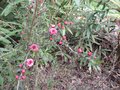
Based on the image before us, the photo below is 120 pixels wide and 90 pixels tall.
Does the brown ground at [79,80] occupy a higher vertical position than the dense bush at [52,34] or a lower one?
lower

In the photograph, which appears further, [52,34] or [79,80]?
[79,80]

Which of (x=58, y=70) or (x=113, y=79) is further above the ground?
(x=58, y=70)

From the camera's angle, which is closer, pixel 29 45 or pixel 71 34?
pixel 29 45

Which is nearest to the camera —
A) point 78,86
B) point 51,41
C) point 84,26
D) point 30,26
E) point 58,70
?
point 30,26

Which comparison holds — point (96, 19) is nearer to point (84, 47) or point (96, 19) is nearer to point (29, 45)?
point (84, 47)

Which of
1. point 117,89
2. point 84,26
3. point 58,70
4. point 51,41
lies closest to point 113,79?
point 117,89

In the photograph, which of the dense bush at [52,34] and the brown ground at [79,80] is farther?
the brown ground at [79,80]

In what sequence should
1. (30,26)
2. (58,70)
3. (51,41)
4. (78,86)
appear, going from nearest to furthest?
(30,26)
(51,41)
(58,70)
(78,86)

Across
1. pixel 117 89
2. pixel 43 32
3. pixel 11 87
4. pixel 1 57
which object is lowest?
pixel 117 89

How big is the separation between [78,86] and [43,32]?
1.01 meters

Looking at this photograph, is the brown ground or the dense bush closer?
the dense bush

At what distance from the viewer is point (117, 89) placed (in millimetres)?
3469

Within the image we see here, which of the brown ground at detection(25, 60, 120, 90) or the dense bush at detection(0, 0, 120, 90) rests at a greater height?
the dense bush at detection(0, 0, 120, 90)

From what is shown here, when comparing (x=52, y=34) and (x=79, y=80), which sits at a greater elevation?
(x=52, y=34)
